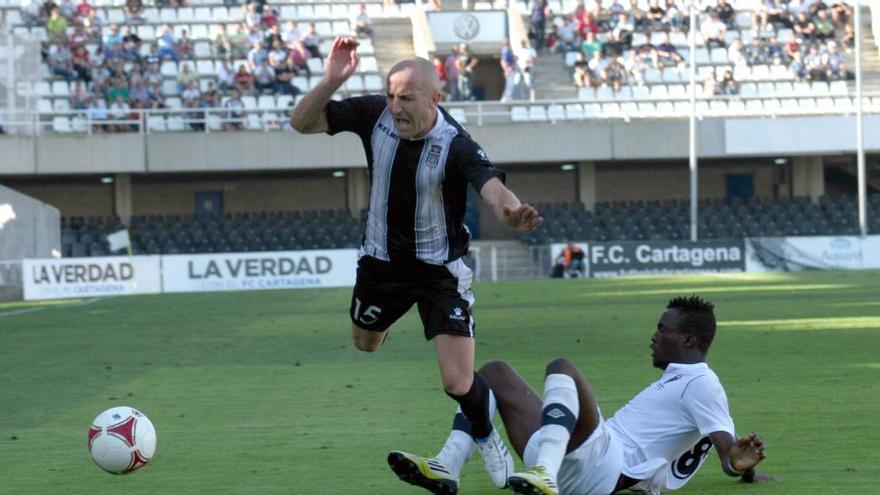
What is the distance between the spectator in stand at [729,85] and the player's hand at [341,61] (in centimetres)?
4471

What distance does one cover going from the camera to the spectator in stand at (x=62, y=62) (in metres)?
48.7

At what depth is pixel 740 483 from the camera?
8000mm

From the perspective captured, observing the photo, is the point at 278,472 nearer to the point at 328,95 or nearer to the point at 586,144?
the point at 328,95

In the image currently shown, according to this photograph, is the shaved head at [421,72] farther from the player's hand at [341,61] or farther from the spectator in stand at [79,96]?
the spectator in stand at [79,96]

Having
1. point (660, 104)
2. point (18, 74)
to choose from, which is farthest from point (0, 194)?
point (660, 104)

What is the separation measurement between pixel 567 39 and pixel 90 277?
21.8 metres

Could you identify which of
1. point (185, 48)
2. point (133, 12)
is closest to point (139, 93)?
point (185, 48)

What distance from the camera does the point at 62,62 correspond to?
4888cm

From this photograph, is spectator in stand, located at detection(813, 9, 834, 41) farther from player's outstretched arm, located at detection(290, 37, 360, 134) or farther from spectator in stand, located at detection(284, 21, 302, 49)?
player's outstretched arm, located at detection(290, 37, 360, 134)

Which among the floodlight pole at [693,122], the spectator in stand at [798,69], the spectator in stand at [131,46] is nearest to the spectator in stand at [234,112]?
the spectator in stand at [131,46]

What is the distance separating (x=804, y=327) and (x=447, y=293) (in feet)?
43.2

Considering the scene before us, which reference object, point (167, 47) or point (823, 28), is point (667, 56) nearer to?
point (823, 28)

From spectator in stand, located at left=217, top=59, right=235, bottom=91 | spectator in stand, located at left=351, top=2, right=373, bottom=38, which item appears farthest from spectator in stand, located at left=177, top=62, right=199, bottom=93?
spectator in stand, located at left=351, top=2, right=373, bottom=38

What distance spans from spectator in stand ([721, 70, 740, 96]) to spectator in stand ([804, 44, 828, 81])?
2.83 metres
